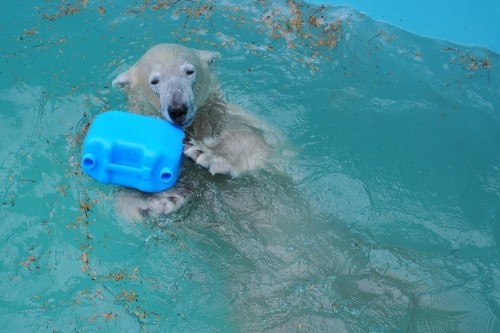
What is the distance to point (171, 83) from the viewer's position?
3477 mm

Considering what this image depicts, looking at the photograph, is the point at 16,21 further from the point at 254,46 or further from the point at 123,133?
the point at 123,133

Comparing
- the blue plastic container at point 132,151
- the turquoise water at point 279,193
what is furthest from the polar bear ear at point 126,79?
the blue plastic container at point 132,151

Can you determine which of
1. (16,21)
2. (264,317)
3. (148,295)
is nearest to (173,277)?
(148,295)

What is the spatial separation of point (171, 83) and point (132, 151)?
573 mm

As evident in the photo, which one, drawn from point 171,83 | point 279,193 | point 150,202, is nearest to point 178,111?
point 171,83

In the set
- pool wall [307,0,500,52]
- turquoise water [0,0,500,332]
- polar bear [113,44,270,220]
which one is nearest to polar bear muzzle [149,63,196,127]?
polar bear [113,44,270,220]

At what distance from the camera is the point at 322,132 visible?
462 centimetres

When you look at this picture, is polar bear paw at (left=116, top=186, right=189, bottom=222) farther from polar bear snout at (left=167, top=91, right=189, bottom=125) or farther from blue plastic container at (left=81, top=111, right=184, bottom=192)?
polar bear snout at (left=167, top=91, right=189, bottom=125)

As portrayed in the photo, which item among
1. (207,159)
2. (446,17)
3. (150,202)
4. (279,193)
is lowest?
(150,202)

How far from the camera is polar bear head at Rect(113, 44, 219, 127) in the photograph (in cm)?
334

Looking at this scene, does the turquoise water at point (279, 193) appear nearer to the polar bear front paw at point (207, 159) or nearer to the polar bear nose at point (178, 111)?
the polar bear front paw at point (207, 159)

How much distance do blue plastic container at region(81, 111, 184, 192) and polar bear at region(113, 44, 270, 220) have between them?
15 cm

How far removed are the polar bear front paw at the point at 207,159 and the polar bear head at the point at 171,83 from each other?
7.0 inches

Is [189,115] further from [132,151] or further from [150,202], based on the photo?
[150,202]
